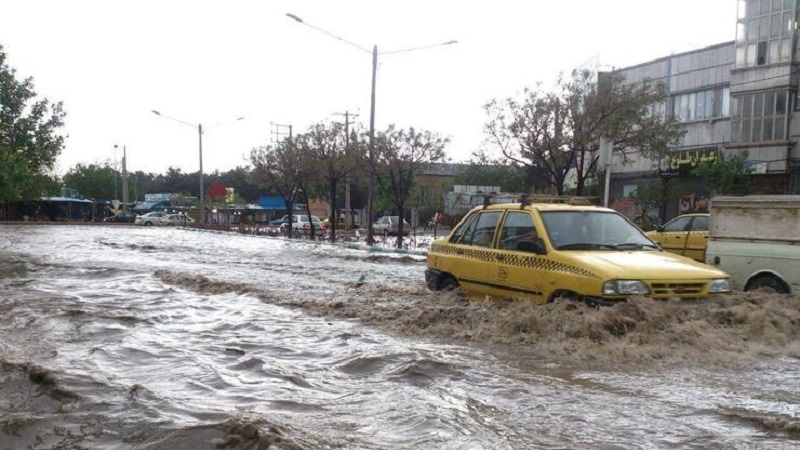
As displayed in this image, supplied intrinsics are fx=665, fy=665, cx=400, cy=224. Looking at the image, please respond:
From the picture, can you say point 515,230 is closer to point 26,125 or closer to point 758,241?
point 758,241

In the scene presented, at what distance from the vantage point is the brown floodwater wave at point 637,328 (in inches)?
220

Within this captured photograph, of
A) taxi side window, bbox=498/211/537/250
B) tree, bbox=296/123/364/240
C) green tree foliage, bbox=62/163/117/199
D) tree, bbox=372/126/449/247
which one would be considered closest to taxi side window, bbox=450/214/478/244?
taxi side window, bbox=498/211/537/250

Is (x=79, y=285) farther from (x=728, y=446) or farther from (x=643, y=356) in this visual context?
(x=728, y=446)

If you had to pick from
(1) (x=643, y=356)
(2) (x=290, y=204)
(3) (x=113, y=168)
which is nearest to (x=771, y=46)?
(2) (x=290, y=204)

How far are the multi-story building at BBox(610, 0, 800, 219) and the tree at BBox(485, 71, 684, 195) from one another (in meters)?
4.08

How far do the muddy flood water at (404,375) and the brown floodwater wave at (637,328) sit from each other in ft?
0.05

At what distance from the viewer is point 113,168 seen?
9100cm

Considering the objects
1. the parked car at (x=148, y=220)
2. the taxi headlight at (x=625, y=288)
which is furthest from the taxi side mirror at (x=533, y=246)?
the parked car at (x=148, y=220)

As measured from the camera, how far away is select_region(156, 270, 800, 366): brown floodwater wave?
18.3ft

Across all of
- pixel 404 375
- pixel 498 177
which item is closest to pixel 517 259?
pixel 404 375

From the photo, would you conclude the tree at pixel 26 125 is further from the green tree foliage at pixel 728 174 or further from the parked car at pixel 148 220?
the green tree foliage at pixel 728 174

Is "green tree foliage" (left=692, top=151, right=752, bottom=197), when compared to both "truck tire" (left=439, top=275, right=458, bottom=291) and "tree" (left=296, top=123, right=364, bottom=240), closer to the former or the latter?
"tree" (left=296, top=123, right=364, bottom=240)

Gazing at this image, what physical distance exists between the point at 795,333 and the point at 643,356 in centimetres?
166

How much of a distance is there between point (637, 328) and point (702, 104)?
29341 millimetres
